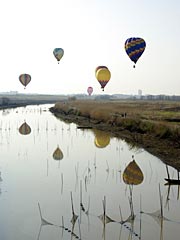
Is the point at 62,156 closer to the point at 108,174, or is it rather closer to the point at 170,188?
the point at 108,174

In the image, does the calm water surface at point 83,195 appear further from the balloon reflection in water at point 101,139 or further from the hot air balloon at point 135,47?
the hot air balloon at point 135,47

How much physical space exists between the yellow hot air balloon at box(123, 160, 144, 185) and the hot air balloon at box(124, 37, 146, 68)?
12.8 meters

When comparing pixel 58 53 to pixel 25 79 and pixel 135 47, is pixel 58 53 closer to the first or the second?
pixel 25 79

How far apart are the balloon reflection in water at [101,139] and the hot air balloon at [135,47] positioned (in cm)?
525

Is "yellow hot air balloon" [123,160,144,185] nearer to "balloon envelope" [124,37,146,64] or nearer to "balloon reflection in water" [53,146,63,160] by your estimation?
"balloon reflection in water" [53,146,63,160]

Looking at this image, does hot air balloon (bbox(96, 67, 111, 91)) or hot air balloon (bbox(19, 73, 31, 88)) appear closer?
hot air balloon (bbox(96, 67, 111, 91))

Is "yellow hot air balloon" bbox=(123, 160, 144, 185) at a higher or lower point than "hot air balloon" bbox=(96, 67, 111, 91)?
lower

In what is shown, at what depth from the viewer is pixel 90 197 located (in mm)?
10383

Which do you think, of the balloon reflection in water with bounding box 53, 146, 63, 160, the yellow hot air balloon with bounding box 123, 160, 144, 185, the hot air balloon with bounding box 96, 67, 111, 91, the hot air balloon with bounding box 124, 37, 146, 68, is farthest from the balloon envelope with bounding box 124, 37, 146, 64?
the yellow hot air balloon with bounding box 123, 160, 144, 185

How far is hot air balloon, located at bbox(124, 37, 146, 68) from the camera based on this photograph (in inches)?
1041

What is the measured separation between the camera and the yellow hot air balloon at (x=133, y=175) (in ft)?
40.8

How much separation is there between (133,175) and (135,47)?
48.3ft

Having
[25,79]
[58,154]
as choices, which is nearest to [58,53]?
[25,79]

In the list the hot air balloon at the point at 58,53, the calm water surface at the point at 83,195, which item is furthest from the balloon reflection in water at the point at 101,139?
the hot air balloon at the point at 58,53
